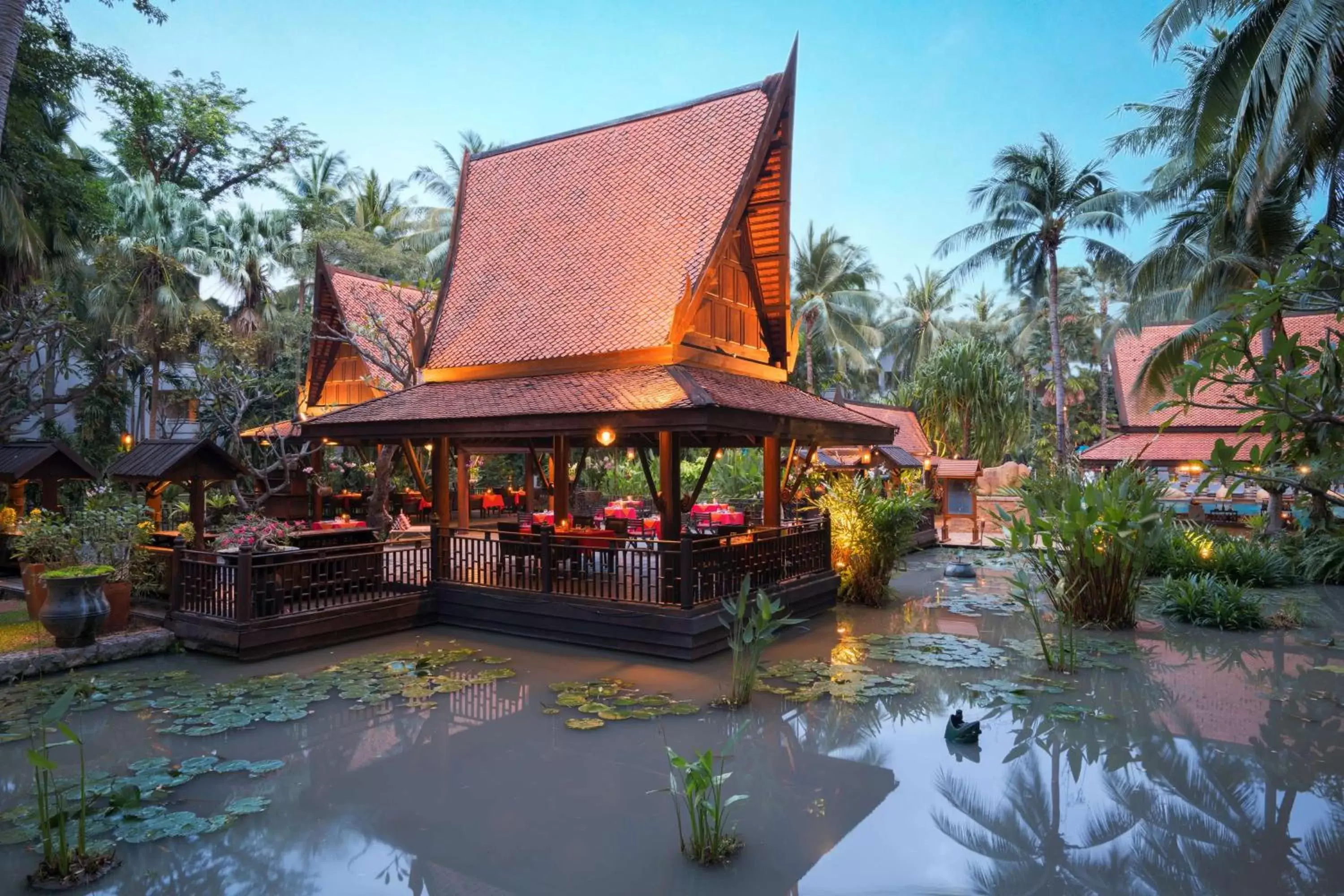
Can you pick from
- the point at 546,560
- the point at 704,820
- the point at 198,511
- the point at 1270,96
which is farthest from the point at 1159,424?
the point at 198,511

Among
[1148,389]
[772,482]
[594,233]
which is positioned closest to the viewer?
[772,482]

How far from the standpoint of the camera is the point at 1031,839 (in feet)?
15.5

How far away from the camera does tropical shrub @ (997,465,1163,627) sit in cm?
974

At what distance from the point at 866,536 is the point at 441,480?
684 centimetres

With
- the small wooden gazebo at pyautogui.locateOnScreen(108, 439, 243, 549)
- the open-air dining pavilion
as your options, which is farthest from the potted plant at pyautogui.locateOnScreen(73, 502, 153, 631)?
→ the open-air dining pavilion

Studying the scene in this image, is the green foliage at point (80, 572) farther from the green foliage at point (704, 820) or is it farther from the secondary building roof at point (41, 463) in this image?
the green foliage at point (704, 820)

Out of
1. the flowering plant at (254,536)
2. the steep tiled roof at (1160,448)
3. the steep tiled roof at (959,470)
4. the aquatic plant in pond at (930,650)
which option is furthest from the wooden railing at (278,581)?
the steep tiled roof at (1160,448)

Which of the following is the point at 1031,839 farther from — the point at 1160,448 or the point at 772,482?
the point at 1160,448

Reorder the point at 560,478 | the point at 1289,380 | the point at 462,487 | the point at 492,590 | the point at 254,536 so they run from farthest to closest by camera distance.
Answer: the point at 462,487, the point at 560,478, the point at 492,590, the point at 254,536, the point at 1289,380

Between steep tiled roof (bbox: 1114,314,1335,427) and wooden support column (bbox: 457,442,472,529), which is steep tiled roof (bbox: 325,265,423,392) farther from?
steep tiled roof (bbox: 1114,314,1335,427)

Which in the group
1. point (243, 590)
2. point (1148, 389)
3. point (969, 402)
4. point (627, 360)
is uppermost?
point (969, 402)

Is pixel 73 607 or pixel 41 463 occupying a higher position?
→ pixel 41 463

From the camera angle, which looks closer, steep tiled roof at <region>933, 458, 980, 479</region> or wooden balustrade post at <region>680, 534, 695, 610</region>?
wooden balustrade post at <region>680, 534, 695, 610</region>

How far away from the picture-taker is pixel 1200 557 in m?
13.9
